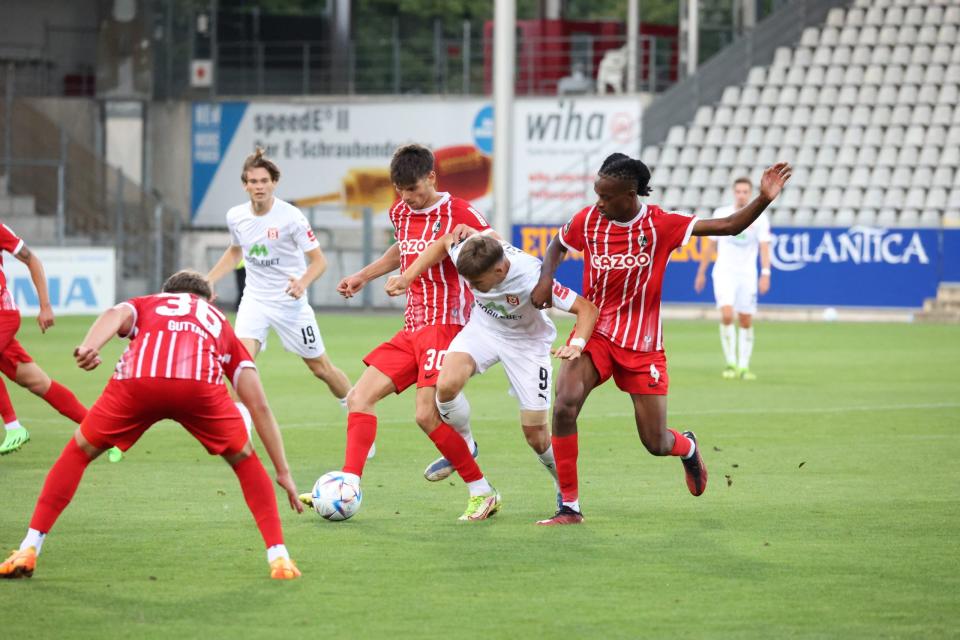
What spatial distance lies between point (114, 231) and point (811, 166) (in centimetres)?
1542

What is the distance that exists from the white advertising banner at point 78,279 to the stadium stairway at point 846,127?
11.8m

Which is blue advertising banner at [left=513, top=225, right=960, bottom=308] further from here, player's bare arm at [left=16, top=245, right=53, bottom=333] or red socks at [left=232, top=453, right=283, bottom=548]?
red socks at [left=232, top=453, right=283, bottom=548]

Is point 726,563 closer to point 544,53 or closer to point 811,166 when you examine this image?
point 811,166

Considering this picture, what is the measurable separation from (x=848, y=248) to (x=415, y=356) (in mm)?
21703

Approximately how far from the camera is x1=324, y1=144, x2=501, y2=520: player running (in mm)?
8688

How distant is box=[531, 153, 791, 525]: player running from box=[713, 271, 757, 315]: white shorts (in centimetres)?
942

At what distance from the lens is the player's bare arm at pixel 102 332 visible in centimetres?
647

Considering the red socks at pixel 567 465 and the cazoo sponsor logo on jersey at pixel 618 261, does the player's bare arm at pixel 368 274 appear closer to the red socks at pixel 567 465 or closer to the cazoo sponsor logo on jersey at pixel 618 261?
the cazoo sponsor logo on jersey at pixel 618 261

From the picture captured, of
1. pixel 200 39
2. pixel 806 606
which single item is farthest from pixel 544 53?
pixel 806 606

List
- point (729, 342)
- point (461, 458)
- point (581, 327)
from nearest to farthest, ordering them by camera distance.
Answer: point (581, 327) < point (461, 458) < point (729, 342)

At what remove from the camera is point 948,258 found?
94.3 ft

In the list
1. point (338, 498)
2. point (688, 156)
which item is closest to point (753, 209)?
point (338, 498)

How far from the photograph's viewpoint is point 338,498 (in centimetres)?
841

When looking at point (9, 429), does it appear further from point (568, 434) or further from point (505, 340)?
point (568, 434)
